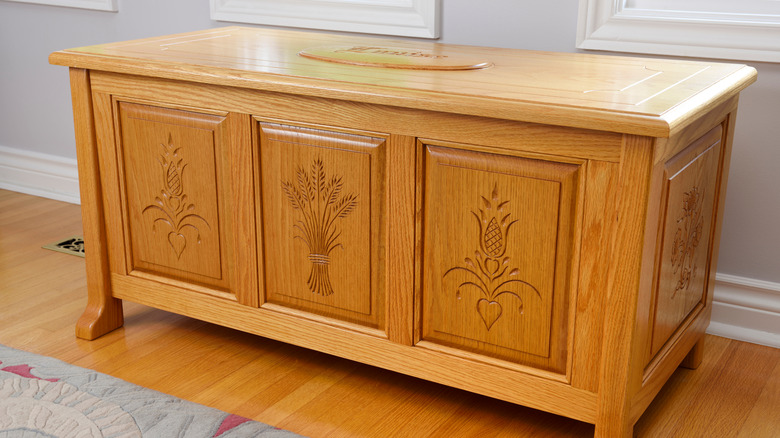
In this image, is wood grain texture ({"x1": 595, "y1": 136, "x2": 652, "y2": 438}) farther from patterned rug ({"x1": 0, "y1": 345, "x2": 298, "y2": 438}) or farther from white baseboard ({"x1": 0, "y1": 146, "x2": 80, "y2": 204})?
white baseboard ({"x1": 0, "y1": 146, "x2": 80, "y2": 204})

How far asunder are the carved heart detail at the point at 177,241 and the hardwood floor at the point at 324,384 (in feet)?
0.87

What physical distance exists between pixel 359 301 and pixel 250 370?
38cm

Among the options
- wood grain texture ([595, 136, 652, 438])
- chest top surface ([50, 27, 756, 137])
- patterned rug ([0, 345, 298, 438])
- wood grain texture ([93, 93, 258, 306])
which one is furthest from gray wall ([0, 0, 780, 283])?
patterned rug ([0, 345, 298, 438])

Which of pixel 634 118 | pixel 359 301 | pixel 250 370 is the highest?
pixel 634 118

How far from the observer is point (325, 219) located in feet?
5.67

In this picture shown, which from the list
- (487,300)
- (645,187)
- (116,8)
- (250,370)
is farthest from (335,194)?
(116,8)

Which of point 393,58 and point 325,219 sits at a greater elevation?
point 393,58

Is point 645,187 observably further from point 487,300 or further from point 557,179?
point 487,300

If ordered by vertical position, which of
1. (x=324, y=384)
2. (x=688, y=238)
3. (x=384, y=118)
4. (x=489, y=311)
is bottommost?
(x=324, y=384)

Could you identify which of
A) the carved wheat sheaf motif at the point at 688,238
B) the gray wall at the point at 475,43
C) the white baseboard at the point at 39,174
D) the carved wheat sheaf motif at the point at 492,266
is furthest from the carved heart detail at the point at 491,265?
the white baseboard at the point at 39,174

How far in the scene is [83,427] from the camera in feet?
5.43

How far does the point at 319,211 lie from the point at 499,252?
1.38 ft

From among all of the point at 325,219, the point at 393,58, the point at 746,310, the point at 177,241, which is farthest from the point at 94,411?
the point at 746,310

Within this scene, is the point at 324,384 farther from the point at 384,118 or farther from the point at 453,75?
the point at 453,75
